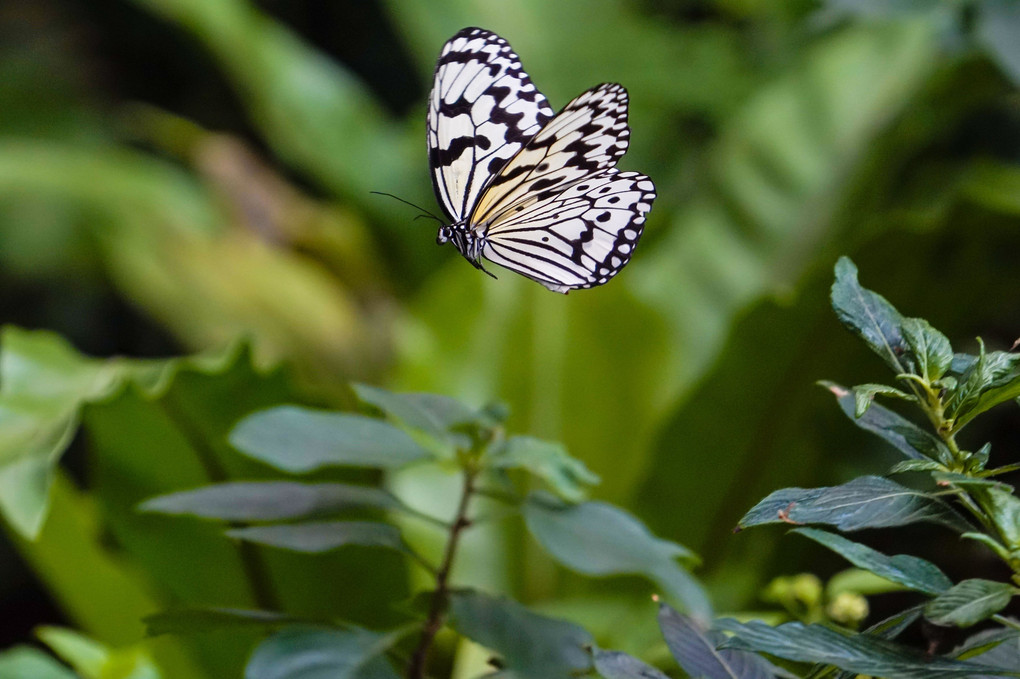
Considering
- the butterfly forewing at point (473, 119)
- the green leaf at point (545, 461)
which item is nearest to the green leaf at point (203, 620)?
the green leaf at point (545, 461)

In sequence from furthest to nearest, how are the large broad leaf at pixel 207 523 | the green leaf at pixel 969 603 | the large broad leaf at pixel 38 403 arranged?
1. the large broad leaf at pixel 207 523
2. the large broad leaf at pixel 38 403
3. the green leaf at pixel 969 603

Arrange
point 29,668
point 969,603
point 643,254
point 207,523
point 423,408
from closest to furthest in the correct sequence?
1. point 969,603
2. point 423,408
3. point 29,668
4. point 207,523
5. point 643,254

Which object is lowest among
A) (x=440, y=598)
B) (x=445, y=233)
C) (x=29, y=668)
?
(x=29, y=668)

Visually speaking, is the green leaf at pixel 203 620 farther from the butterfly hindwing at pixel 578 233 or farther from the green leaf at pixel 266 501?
the butterfly hindwing at pixel 578 233

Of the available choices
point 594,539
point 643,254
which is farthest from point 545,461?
point 643,254

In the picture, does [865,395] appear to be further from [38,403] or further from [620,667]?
[38,403]

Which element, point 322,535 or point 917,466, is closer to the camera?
point 917,466
